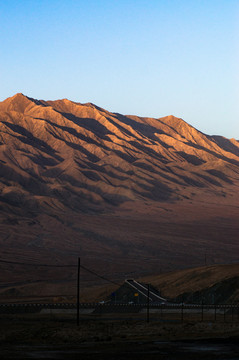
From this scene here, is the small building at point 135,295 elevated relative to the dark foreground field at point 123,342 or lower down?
elevated

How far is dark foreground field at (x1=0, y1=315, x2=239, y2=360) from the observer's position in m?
38.2

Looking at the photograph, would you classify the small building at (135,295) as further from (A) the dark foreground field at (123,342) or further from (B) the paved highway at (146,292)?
(A) the dark foreground field at (123,342)

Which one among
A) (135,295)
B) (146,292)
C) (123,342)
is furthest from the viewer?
(146,292)

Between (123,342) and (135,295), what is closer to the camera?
(123,342)

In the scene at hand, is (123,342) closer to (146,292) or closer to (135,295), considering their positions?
(135,295)

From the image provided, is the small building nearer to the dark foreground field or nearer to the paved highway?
the paved highway

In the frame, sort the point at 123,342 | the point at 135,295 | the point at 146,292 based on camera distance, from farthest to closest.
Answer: the point at 146,292 → the point at 135,295 → the point at 123,342

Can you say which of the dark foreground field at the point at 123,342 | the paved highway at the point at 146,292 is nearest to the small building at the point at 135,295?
the paved highway at the point at 146,292

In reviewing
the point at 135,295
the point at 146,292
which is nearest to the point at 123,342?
the point at 135,295

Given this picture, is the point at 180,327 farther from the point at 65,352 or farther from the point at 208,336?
the point at 65,352

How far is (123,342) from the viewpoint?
4538cm

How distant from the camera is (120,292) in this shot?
105 m

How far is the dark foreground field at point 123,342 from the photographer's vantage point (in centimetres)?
3816

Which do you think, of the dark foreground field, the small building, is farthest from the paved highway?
the dark foreground field
